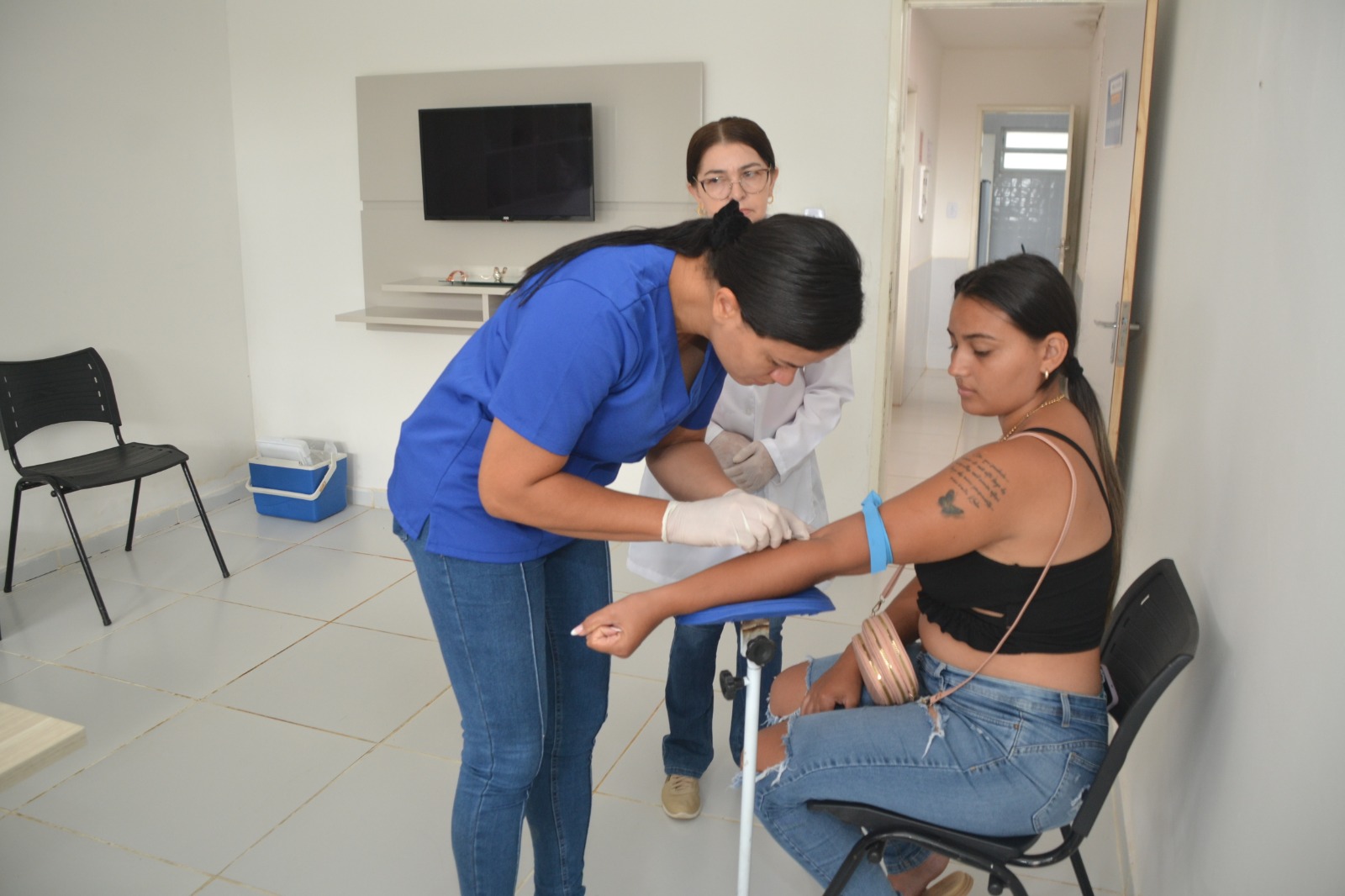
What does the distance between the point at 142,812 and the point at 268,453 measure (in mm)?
2401

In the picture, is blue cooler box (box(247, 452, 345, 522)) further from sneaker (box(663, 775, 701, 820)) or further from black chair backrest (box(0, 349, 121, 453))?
sneaker (box(663, 775, 701, 820))

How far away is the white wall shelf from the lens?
13.1ft

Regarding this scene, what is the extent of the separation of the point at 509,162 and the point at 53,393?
6.30 feet

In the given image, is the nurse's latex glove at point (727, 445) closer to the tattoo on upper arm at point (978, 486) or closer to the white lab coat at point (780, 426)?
the white lab coat at point (780, 426)

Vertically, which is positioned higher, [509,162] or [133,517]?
[509,162]

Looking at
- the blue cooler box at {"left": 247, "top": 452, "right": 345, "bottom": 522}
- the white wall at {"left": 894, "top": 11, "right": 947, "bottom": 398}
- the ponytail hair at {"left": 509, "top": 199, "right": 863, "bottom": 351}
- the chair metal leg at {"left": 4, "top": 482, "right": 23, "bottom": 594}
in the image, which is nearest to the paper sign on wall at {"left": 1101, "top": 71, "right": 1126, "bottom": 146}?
the ponytail hair at {"left": 509, "top": 199, "right": 863, "bottom": 351}

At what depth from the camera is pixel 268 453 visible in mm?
4418

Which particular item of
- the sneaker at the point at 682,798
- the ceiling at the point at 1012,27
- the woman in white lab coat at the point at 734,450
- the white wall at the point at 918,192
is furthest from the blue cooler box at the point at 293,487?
the ceiling at the point at 1012,27

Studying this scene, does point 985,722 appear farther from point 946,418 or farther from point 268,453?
point 946,418

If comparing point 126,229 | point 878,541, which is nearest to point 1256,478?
point 878,541

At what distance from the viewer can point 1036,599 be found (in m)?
1.38

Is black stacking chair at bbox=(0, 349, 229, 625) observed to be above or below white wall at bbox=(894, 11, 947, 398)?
below

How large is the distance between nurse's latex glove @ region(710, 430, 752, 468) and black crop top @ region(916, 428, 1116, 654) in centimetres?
75

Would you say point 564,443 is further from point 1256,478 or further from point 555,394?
point 1256,478
